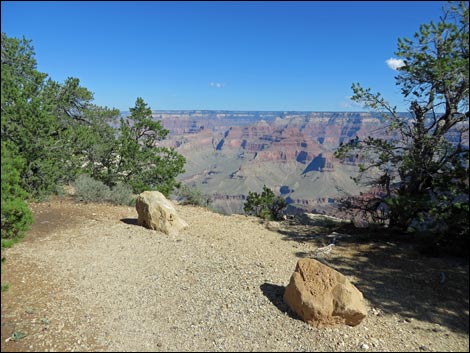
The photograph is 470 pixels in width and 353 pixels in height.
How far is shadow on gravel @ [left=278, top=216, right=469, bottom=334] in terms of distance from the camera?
304 inches

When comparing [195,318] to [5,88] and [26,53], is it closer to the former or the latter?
[5,88]

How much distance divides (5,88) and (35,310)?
360 inches

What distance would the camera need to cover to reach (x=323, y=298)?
287 inches

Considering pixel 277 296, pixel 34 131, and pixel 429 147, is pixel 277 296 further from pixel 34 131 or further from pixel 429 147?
pixel 34 131

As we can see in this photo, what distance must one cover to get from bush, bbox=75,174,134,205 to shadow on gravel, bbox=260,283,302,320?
11.2 meters

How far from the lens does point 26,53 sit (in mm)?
18406

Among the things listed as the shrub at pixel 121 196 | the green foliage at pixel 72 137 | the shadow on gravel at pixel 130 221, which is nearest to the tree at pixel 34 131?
the green foliage at pixel 72 137

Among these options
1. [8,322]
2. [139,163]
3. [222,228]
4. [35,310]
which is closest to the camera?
[8,322]

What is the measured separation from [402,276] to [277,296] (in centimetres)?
403

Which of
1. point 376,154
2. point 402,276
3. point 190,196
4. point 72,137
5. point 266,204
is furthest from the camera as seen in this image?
point 266,204

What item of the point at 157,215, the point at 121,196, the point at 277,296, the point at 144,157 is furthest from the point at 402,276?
the point at 144,157

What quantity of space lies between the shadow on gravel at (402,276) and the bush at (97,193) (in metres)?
9.16

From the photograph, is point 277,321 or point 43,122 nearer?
point 277,321

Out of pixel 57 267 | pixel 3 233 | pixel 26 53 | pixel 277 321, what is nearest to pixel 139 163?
pixel 26 53
